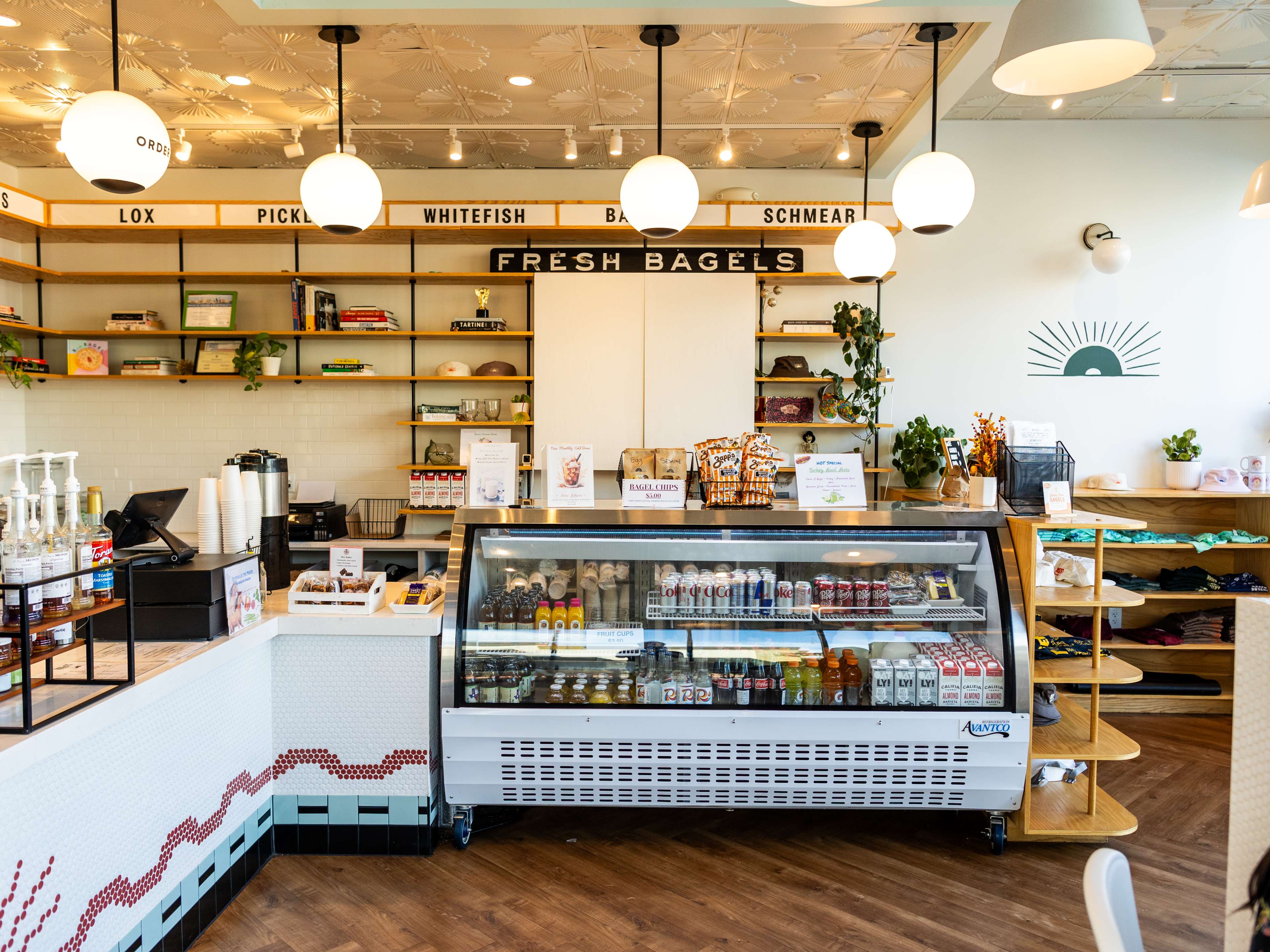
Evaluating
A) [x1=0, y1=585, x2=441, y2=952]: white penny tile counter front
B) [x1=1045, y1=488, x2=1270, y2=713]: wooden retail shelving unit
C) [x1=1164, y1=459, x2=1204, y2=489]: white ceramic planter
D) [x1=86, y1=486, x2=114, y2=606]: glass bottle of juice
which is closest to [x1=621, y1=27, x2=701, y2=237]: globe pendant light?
[x1=0, y1=585, x2=441, y2=952]: white penny tile counter front

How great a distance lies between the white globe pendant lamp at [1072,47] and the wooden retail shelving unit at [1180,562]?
3.20 metres

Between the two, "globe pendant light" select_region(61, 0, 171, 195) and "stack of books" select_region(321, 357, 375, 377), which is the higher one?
"globe pendant light" select_region(61, 0, 171, 195)

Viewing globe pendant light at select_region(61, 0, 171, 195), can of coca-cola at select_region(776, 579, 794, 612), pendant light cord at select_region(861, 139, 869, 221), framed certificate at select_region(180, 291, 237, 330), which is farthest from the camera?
framed certificate at select_region(180, 291, 237, 330)

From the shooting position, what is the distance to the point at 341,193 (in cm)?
303

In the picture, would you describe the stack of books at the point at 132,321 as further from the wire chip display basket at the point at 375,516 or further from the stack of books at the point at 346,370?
the wire chip display basket at the point at 375,516

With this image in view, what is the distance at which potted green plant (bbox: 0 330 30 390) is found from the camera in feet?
15.5

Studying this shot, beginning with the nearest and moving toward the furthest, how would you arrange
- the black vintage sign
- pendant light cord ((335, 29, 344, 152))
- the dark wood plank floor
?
the dark wood plank floor
pendant light cord ((335, 29, 344, 152))
the black vintage sign

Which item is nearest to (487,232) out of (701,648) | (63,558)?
(701,648)

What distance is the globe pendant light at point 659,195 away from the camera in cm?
301

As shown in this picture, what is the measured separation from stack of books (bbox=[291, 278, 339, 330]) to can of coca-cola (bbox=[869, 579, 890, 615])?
381 centimetres

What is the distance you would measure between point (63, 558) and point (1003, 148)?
5502mm

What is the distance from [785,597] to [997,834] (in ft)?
3.69

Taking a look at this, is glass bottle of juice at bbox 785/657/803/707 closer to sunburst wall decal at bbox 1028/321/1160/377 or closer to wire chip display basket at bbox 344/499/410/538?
wire chip display basket at bbox 344/499/410/538

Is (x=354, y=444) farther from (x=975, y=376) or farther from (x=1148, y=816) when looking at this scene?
(x=1148, y=816)
